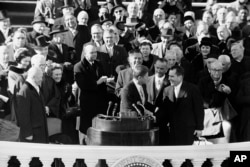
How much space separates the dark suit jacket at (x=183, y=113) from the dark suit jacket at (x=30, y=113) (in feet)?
6.70

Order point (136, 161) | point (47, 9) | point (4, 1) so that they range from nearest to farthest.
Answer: point (136, 161) < point (47, 9) < point (4, 1)

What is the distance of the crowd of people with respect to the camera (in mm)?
14148

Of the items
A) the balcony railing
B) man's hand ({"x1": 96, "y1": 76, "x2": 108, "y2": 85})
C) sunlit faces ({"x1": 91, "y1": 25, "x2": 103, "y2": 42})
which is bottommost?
the balcony railing

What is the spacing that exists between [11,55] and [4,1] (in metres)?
7.09

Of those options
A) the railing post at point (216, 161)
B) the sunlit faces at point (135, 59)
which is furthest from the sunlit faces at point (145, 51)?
the railing post at point (216, 161)

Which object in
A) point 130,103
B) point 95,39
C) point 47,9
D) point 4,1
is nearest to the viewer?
point 130,103

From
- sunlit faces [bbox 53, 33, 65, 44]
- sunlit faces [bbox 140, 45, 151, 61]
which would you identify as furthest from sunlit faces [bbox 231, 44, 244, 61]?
sunlit faces [bbox 53, 33, 65, 44]

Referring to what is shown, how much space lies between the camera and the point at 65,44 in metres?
16.9

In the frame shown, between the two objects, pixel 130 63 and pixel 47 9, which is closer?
pixel 130 63

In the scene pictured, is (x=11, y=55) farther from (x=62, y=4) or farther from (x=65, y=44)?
(x=62, y=4)

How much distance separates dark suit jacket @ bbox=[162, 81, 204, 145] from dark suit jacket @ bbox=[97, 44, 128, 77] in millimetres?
1942

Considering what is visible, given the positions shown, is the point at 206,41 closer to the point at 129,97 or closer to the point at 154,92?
the point at 154,92

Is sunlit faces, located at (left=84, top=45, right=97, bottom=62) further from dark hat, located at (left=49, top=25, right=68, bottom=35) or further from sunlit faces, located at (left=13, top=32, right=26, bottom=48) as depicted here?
dark hat, located at (left=49, top=25, right=68, bottom=35)

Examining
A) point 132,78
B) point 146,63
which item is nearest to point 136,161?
point 132,78
